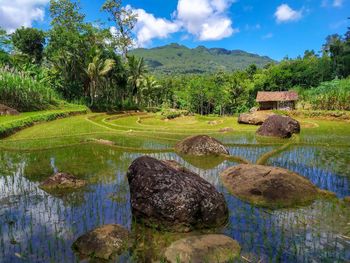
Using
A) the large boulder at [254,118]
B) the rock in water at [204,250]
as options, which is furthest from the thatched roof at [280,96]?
the rock in water at [204,250]

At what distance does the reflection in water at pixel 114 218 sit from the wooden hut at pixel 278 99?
4293cm

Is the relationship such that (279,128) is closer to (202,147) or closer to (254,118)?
(254,118)

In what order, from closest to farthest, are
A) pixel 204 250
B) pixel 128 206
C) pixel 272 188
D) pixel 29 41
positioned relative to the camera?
1. pixel 204 250
2. pixel 128 206
3. pixel 272 188
4. pixel 29 41

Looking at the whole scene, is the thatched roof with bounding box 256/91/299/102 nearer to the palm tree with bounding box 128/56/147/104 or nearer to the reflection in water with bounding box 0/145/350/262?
the palm tree with bounding box 128/56/147/104

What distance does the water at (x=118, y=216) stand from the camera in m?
7.29

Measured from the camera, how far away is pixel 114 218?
30.3ft

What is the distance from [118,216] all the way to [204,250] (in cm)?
323

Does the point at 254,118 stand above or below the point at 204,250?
above

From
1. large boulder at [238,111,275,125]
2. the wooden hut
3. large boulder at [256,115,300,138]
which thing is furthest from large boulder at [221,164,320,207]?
the wooden hut

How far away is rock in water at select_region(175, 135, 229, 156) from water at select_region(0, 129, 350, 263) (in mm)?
1608

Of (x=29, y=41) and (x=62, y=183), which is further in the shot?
(x=29, y=41)

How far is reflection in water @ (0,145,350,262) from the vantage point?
7.28m

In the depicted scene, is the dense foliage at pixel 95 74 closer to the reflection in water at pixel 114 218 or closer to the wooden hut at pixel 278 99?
the wooden hut at pixel 278 99

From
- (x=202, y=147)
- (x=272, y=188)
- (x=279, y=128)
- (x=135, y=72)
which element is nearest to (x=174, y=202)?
(x=272, y=188)
